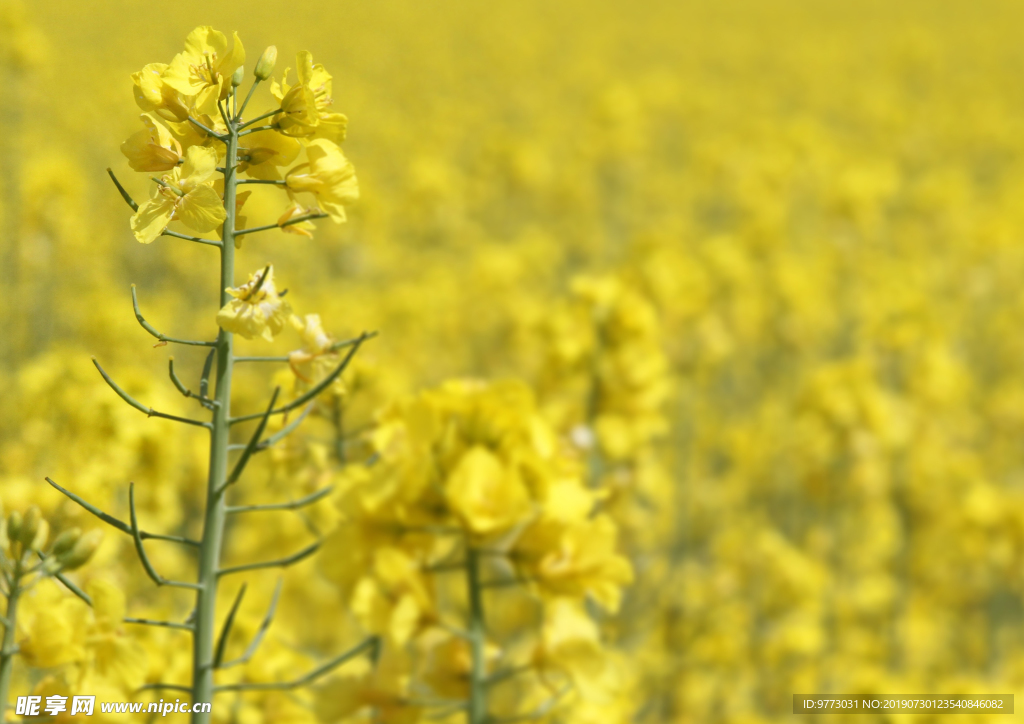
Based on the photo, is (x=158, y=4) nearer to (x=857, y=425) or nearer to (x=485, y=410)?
(x=485, y=410)

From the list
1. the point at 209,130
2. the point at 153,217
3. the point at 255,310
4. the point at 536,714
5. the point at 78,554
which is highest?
the point at 209,130

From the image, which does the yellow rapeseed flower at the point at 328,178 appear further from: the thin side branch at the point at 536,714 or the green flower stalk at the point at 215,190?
the thin side branch at the point at 536,714

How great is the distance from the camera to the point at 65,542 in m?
1.00

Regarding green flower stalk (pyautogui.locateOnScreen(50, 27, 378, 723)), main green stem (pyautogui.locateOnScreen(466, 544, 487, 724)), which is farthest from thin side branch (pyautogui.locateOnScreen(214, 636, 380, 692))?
main green stem (pyautogui.locateOnScreen(466, 544, 487, 724))

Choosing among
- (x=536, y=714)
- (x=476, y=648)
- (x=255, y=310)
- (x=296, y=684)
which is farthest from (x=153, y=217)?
(x=536, y=714)

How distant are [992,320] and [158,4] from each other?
7.59 meters

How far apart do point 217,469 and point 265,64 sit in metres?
0.48

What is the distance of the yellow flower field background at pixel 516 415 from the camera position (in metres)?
1.46

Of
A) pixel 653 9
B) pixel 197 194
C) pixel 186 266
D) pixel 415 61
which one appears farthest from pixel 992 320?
pixel 653 9

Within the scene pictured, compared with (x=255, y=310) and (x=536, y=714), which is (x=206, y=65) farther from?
(x=536, y=714)

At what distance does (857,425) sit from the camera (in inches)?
156

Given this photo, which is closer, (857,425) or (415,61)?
(857,425)

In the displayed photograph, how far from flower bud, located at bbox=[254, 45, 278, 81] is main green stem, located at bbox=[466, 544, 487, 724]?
2.66 feet

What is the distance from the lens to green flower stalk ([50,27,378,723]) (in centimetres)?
95
